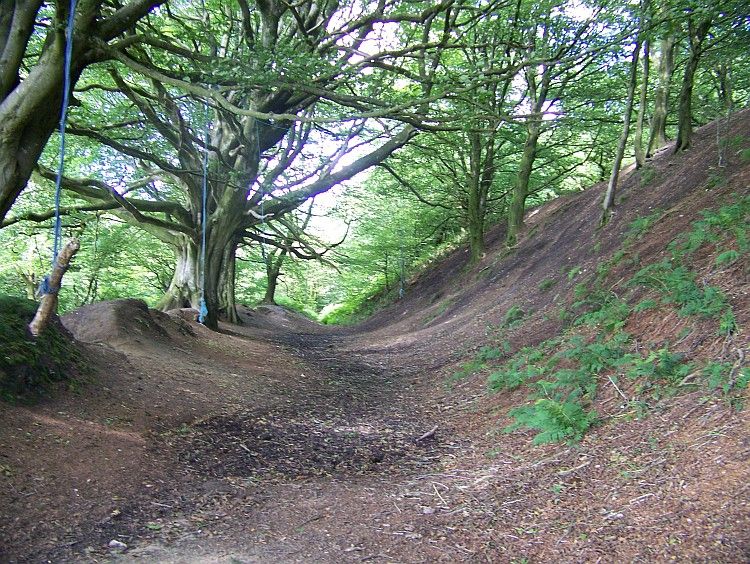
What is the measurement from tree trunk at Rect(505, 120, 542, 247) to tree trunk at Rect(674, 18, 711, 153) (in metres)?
2.98

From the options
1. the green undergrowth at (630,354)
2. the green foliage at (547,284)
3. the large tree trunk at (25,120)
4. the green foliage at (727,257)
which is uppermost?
the large tree trunk at (25,120)

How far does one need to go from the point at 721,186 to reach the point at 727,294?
143 inches

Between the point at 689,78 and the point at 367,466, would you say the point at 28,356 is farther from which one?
the point at 689,78

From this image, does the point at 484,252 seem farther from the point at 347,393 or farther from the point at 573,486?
the point at 573,486

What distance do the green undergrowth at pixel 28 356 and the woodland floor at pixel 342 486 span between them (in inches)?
10.5

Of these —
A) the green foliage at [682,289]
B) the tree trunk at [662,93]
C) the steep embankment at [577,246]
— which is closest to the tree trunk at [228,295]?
the steep embankment at [577,246]

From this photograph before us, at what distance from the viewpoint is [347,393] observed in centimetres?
855

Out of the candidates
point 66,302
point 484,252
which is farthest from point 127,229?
point 484,252

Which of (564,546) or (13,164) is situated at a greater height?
(13,164)

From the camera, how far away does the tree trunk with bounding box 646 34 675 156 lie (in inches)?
454

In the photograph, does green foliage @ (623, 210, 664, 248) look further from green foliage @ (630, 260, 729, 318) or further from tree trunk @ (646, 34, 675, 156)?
tree trunk @ (646, 34, 675, 156)

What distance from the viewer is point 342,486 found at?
4617 millimetres

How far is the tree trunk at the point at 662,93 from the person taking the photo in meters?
11.5

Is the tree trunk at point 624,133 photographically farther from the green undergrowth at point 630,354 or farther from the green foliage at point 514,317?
the green undergrowth at point 630,354
